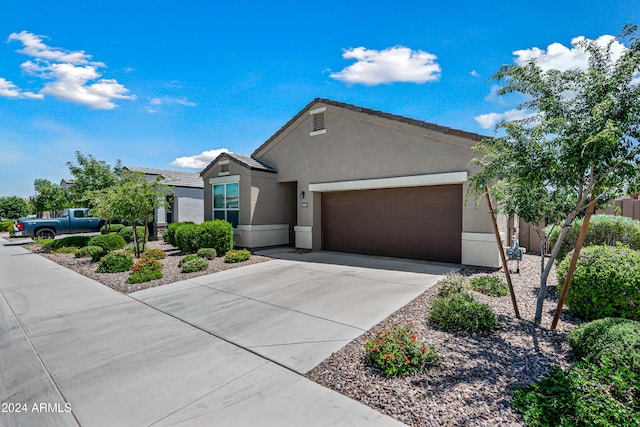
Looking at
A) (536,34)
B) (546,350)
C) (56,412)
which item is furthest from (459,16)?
(56,412)

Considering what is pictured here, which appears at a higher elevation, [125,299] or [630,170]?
[630,170]

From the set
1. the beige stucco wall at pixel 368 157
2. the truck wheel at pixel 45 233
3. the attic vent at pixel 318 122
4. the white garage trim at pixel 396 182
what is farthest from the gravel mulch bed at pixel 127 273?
the truck wheel at pixel 45 233

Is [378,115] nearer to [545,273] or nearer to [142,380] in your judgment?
[545,273]

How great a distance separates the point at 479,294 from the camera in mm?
6285

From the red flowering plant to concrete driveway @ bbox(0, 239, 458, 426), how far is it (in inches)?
24.9

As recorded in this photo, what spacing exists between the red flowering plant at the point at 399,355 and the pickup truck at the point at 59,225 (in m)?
21.4

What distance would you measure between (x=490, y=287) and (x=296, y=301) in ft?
13.2

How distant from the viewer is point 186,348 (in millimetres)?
4289

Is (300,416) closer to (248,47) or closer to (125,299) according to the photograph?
(125,299)

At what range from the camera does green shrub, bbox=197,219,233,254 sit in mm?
11562

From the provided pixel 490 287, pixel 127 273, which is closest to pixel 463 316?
pixel 490 287

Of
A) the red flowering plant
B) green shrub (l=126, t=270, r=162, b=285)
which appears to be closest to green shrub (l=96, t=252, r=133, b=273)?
green shrub (l=126, t=270, r=162, b=285)

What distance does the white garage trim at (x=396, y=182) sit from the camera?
8969 millimetres

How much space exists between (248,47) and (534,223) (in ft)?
31.1
